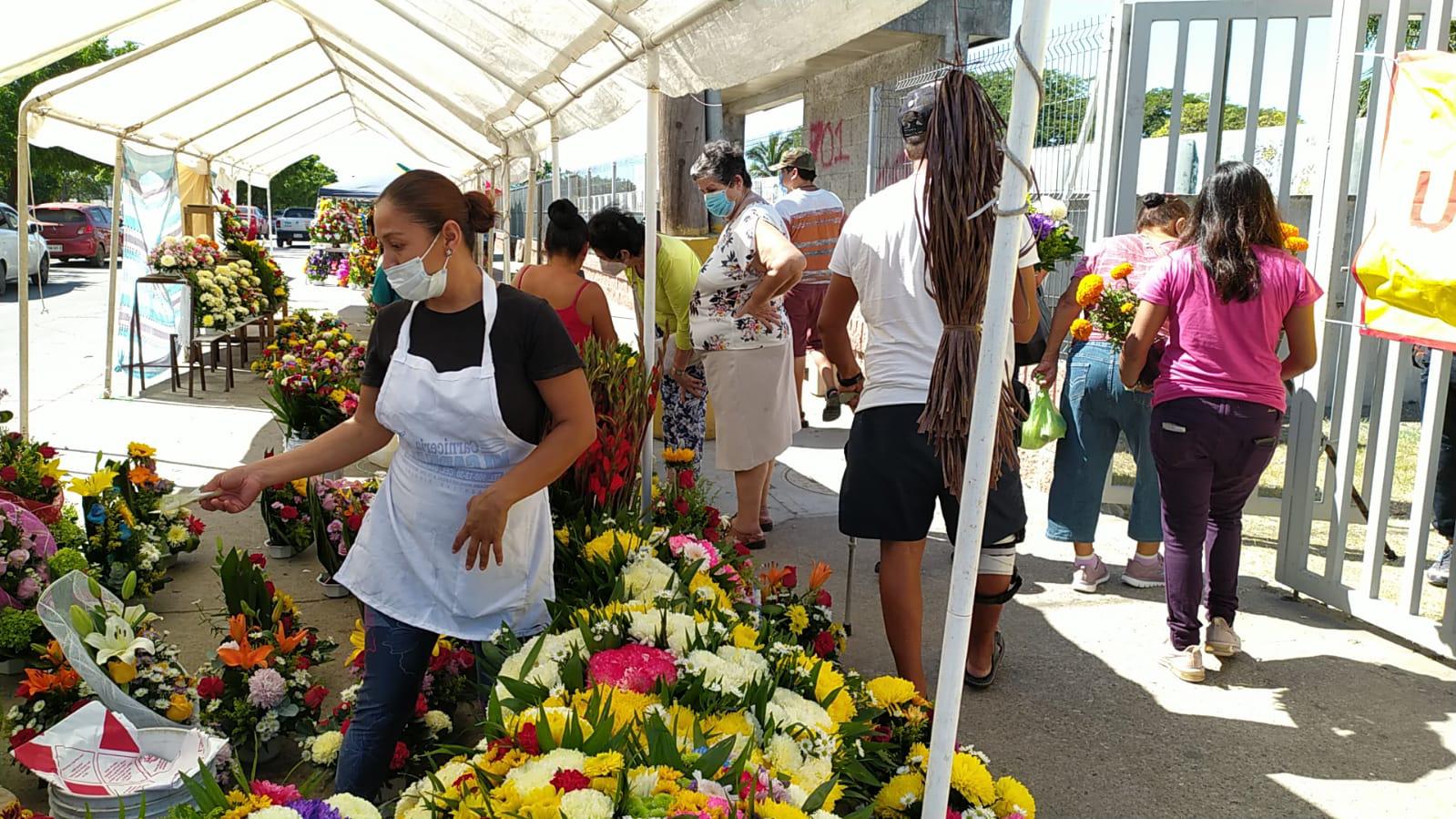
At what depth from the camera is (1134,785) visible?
286 cm

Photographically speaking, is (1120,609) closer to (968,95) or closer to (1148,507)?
(1148,507)

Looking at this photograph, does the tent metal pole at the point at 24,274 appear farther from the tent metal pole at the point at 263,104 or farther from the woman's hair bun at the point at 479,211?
the tent metal pole at the point at 263,104

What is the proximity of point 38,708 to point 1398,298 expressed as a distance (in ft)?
14.0

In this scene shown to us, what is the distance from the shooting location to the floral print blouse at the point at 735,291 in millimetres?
4316

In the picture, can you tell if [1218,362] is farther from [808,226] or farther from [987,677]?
[808,226]

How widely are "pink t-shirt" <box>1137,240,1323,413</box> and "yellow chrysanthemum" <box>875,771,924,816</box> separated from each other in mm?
2144

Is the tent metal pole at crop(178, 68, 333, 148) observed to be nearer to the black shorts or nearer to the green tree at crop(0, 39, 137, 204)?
the black shorts

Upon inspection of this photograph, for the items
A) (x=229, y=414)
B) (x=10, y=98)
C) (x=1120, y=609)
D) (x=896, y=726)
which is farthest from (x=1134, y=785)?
(x=10, y=98)

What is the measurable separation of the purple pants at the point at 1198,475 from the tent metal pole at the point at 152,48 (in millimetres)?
6135

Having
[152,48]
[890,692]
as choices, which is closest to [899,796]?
[890,692]

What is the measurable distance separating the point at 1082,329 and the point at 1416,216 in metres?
1.21

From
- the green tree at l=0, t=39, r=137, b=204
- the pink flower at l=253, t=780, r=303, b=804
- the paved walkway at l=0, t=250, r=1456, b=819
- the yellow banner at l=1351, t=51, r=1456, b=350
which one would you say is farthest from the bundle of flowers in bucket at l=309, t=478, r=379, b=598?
the green tree at l=0, t=39, r=137, b=204

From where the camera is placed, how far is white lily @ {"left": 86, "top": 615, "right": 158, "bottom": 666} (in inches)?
102

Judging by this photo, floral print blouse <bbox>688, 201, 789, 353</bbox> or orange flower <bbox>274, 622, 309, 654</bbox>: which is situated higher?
floral print blouse <bbox>688, 201, 789, 353</bbox>
